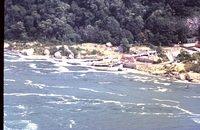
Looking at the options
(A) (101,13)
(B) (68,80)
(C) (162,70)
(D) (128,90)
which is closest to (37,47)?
(B) (68,80)

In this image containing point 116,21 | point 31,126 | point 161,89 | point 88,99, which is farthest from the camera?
point 116,21

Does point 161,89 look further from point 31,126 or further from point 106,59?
point 31,126

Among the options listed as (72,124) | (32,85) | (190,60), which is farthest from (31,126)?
(190,60)

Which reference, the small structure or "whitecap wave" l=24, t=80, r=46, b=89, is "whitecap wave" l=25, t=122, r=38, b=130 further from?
the small structure

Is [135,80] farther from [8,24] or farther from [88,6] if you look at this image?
[8,24]


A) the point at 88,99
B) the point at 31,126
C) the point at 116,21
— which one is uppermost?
the point at 116,21

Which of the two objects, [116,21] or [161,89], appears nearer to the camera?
[161,89]

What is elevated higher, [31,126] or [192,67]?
[192,67]
